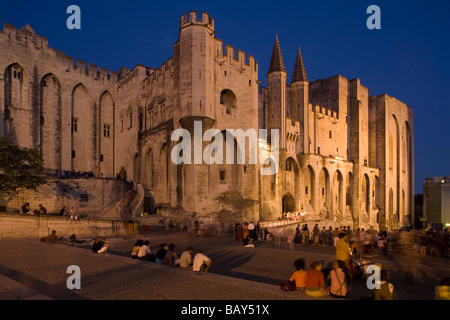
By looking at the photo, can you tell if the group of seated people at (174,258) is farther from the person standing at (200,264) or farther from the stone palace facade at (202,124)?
the stone palace facade at (202,124)

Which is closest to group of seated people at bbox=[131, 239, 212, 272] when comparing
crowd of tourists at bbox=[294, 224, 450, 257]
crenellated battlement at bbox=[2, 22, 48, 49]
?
crowd of tourists at bbox=[294, 224, 450, 257]

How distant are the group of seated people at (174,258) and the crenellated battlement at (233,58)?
→ 66.7ft

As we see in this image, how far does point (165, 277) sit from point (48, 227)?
12295 millimetres

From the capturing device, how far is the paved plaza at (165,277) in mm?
6691

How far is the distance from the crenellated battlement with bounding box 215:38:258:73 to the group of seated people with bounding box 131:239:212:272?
66.7 feet

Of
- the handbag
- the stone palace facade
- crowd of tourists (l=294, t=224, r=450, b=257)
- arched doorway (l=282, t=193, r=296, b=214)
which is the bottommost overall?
arched doorway (l=282, t=193, r=296, b=214)

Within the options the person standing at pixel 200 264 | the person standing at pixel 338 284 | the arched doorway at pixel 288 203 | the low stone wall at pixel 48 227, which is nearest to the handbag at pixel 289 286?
the person standing at pixel 338 284

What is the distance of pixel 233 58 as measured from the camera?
2923cm

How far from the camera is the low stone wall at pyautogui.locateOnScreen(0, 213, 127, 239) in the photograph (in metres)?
16.7

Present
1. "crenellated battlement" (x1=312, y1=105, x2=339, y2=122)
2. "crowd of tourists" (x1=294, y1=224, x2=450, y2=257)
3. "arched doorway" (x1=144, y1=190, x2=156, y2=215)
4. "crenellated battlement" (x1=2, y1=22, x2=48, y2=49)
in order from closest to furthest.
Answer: "crowd of tourists" (x1=294, y1=224, x2=450, y2=257), "crenellated battlement" (x1=2, y1=22, x2=48, y2=49), "arched doorway" (x1=144, y1=190, x2=156, y2=215), "crenellated battlement" (x1=312, y1=105, x2=339, y2=122)

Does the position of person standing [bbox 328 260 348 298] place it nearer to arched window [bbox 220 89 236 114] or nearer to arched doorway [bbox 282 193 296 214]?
arched window [bbox 220 89 236 114]

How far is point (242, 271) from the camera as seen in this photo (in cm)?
988

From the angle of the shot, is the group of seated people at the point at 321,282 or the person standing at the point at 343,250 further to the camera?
the person standing at the point at 343,250
